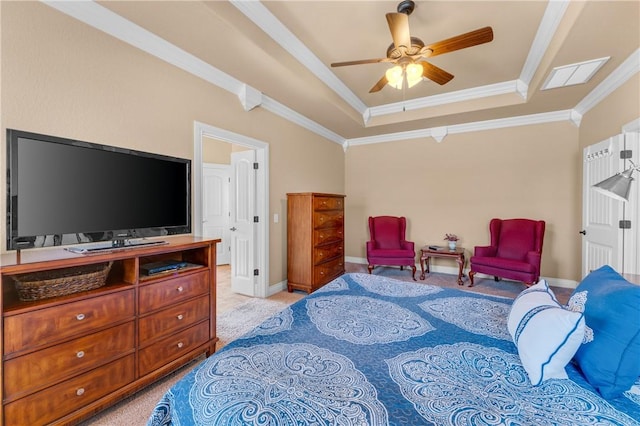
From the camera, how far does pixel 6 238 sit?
1627 mm

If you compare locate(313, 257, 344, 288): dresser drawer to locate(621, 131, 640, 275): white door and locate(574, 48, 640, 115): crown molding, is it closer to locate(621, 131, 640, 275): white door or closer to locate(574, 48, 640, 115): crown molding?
locate(621, 131, 640, 275): white door

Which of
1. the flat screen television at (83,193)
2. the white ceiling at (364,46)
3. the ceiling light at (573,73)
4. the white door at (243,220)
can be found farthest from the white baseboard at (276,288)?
the ceiling light at (573,73)

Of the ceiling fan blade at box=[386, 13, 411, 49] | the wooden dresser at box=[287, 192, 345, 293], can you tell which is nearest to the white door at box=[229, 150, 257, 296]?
the wooden dresser at box=[287, 192, 345, 293]

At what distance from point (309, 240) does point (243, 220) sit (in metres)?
0.97

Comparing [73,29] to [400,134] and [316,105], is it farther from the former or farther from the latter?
[400,134]

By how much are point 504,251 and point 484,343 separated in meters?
3.61

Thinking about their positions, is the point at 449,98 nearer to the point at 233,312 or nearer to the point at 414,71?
the point at 414,71

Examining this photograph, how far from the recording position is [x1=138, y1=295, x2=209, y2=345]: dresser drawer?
1.80 m

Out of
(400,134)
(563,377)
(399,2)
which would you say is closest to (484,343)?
(563,377)

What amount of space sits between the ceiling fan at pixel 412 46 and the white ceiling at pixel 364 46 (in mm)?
379

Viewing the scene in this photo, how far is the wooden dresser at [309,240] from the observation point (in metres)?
3.84

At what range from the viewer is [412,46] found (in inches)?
93.7

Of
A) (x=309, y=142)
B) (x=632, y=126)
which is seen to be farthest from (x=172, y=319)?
(x=632, y=126)

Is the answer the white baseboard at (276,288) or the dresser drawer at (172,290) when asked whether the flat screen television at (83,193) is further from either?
the white baseboard at (276,288)
